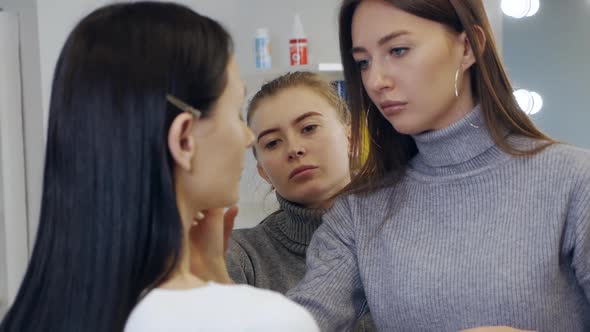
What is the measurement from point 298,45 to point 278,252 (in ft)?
3.23

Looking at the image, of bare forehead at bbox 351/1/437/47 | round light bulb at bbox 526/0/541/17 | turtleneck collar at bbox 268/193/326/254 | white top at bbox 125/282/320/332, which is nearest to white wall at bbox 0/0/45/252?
turtleneck collar at bbox 268/193/326/254

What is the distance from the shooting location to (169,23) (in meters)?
0.83

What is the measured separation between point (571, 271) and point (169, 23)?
0.74 meters

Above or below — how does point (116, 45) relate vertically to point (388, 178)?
above

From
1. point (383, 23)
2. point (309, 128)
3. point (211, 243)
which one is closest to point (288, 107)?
point (309, 128)

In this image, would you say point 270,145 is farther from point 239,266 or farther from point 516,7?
point 516,7

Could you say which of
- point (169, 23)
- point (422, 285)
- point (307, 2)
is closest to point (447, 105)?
point (422, 285)

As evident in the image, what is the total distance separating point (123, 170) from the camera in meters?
0.80

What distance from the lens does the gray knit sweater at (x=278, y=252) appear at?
5.22ft

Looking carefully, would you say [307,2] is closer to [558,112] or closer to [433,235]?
[558,112]

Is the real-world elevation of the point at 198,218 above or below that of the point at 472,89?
below

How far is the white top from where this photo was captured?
738mm

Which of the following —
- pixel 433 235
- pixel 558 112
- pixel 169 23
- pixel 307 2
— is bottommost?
pixel 433 235

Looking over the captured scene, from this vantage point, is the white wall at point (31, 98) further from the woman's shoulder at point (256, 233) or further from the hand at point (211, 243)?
the hand at point (211, 243)
